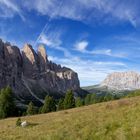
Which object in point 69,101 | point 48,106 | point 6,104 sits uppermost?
point 69,101

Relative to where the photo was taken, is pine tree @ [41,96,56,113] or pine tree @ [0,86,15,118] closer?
pine tree @ [0,86,15,118]

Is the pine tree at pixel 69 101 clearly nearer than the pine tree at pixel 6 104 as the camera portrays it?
No

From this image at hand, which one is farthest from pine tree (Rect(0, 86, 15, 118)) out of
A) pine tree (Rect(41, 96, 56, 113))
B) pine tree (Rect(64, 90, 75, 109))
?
pine tree (Rect(64, 90, 75, 109))

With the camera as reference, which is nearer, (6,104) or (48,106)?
(6,104)

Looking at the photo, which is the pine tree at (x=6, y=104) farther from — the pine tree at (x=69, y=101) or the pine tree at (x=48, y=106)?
the pine tree at (x=69, y=101)

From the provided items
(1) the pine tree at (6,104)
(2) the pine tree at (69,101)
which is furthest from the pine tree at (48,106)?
(1) the pine tree at (6,104)

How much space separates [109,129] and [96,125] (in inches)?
72.3

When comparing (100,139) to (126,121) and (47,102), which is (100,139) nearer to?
(126,121)

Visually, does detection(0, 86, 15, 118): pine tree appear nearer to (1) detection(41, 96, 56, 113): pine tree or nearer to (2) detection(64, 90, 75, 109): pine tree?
(1) detection(41, 96, 56, 113): pine tree

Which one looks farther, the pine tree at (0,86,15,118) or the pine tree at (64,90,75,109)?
the pine tree at (64,90,75,109)

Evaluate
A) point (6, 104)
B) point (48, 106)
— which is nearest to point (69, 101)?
point (48, 106)

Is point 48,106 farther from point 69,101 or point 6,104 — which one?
point 6,104

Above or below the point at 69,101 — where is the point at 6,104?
below

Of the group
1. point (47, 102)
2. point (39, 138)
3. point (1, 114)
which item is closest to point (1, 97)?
point (1, 114)
